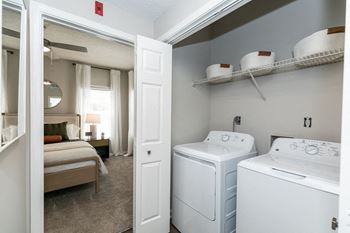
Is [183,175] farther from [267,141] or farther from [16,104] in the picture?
[16,104]

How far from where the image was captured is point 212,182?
150 centimetres

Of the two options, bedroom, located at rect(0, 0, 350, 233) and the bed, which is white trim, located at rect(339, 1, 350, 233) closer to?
bedroom, located at rect(0, 0, 350, 233)

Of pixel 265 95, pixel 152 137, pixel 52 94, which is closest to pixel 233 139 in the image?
pixel 265 95

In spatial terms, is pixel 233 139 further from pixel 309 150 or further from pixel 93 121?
pixel 93 121

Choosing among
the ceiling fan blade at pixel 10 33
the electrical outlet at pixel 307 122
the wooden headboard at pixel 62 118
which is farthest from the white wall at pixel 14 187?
the wooden headboard at pixel 62 118

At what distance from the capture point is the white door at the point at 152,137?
163 cm

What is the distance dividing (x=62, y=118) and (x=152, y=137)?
3.80 m

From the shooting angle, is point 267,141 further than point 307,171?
Yes

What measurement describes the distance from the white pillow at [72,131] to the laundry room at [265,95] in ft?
11.4

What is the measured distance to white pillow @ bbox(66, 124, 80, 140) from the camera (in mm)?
4383

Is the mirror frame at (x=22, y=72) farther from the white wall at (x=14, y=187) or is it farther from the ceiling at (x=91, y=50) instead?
the ceiling at (x=91, y=50)

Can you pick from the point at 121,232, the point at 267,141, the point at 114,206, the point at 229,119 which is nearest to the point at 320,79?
the point at 267,141

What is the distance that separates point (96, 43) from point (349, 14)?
361cm

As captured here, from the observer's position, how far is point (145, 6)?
1.67 m
